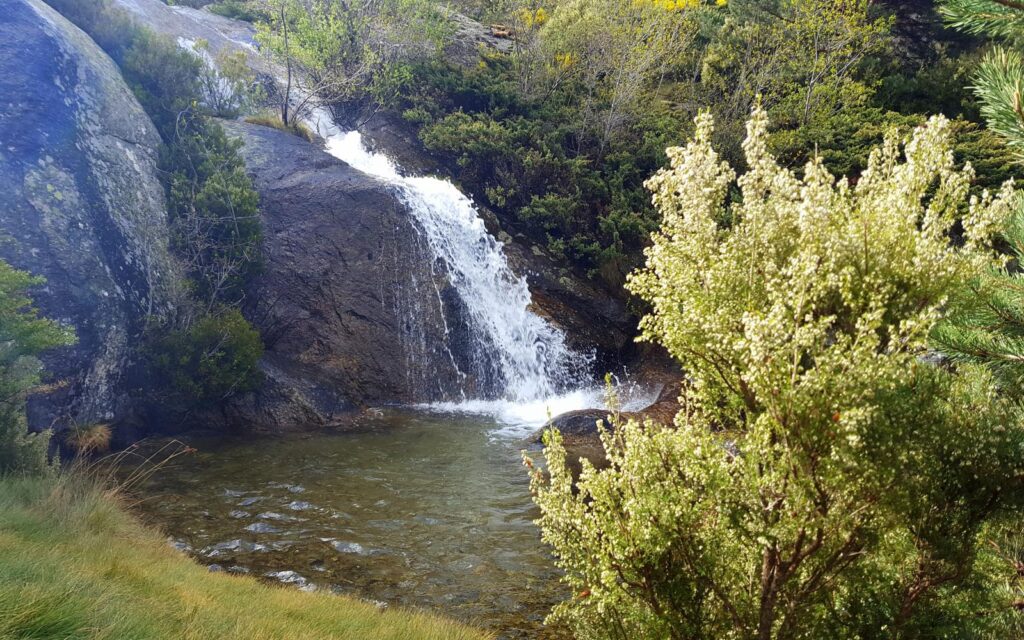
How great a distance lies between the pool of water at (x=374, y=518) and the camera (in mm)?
7695

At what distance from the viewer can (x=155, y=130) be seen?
16.4m

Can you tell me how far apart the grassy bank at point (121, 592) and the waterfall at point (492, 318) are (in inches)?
457

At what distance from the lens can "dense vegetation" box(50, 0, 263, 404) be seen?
547 inches

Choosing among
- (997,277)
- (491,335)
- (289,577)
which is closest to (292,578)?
(289,577)

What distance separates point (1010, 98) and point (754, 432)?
2292 millimetres

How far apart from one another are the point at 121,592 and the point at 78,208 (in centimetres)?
1212

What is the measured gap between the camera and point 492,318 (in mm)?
19250

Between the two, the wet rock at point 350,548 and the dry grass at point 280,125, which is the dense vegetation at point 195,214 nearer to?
the dry grass at point 280,125

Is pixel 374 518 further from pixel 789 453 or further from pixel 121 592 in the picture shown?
pixel 789 453

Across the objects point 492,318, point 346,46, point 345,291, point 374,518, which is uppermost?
point 346,46

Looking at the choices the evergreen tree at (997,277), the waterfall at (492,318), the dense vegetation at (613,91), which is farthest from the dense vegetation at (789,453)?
the dense vegetation at (613,91)

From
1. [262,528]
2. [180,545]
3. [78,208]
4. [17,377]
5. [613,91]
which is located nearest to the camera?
[180,545]

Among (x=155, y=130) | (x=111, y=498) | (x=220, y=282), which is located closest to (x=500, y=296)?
(x=220, y=282)

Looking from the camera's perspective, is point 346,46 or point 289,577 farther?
point 346,46
